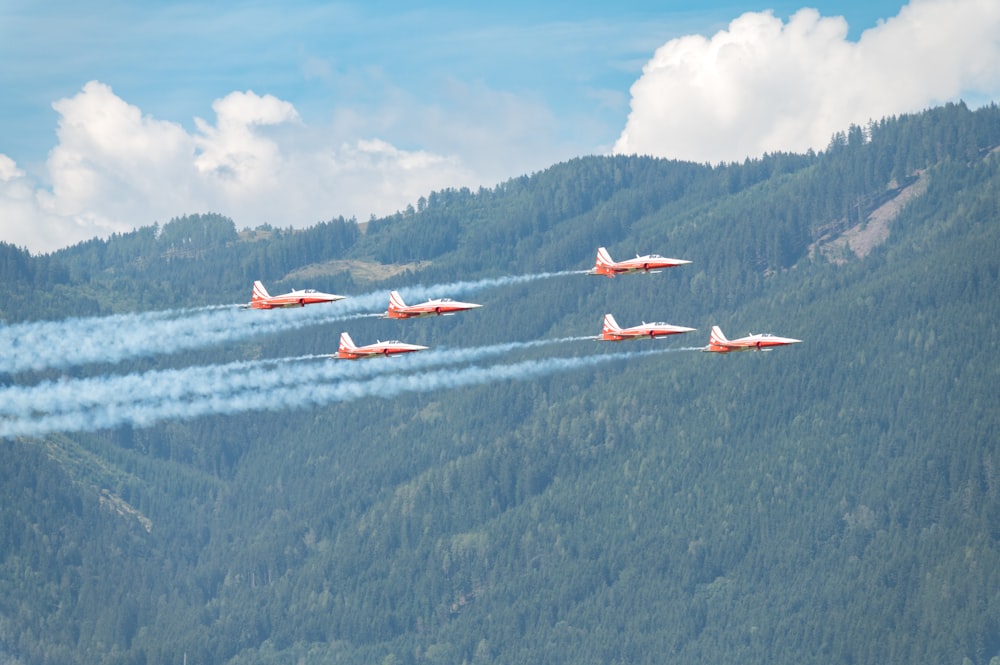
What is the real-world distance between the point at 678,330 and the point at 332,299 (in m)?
34.4

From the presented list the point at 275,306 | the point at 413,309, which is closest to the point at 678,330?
the point at 413,309

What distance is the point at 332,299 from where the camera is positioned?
194500 millimetres

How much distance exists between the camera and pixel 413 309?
196 metres

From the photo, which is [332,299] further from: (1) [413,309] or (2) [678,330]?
(2) [678,330]

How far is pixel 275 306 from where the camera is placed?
19562 cm

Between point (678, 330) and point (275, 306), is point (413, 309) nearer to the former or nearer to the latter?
point (275, 306)

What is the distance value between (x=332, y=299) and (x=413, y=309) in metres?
8.08

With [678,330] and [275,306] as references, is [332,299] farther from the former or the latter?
[678,330]

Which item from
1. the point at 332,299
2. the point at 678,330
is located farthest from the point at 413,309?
the point at 678,330

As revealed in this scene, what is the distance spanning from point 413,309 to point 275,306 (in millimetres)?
13502

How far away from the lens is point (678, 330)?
199 m

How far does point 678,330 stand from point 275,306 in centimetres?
3990

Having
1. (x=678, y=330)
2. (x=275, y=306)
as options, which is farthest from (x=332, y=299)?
(x=678, y=330)
